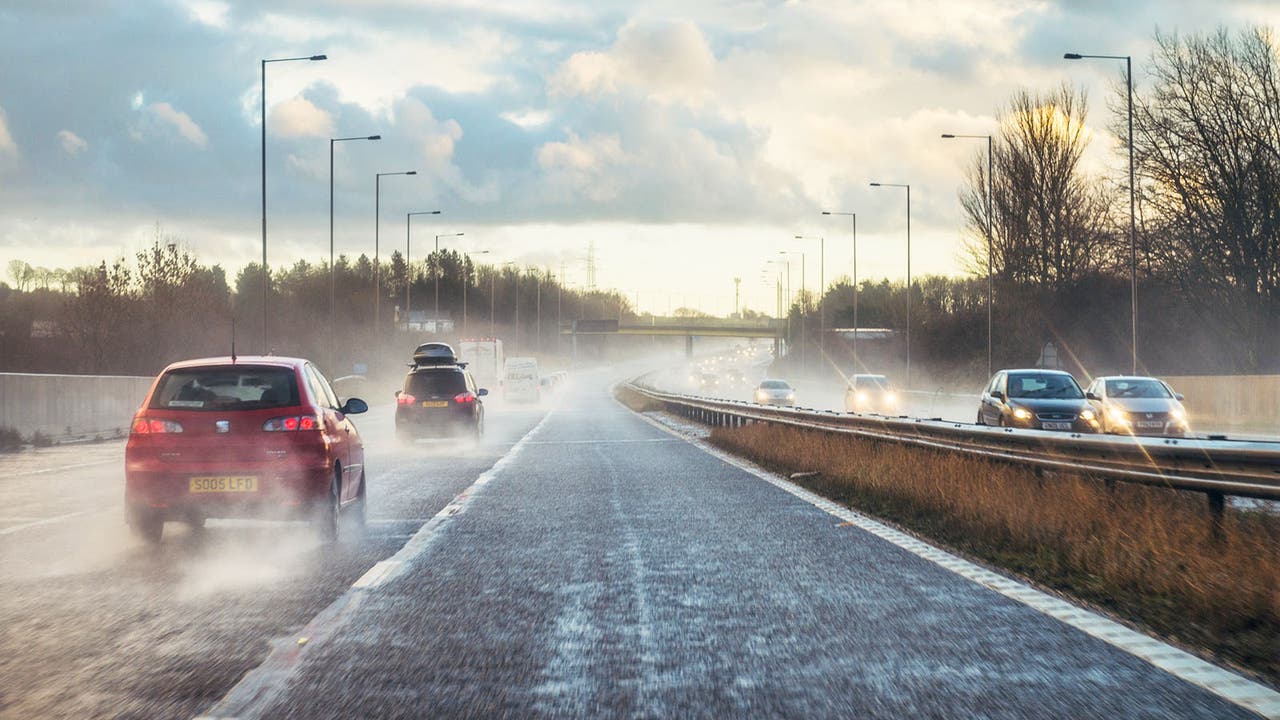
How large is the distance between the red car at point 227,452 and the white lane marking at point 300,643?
941mm

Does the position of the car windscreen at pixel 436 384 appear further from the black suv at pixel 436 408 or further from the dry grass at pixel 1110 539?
the dry grass at pixel 1110 539

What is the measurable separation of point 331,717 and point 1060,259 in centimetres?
5606

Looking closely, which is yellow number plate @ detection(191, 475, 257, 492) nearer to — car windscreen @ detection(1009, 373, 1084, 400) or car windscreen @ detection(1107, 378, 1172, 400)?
car windscreen @ detection(1009, 373, 1084, 400)

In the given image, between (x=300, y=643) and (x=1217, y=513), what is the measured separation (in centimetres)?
616

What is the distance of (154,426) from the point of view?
9.59m


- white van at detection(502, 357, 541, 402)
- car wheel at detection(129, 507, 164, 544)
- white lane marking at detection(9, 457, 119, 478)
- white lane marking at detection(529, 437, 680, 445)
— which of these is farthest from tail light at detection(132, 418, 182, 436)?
white van at detection(502, 357, 541, 402)

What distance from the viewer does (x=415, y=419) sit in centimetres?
2427

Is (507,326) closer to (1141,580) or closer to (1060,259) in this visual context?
(1060,259)

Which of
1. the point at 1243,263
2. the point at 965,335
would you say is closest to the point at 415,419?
the point at 1243,263

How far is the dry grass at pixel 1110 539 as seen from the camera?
6.64 meters

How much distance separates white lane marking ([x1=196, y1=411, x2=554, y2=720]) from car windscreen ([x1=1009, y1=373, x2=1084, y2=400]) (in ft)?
46.6

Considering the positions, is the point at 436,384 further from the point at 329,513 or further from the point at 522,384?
the point at 522,384

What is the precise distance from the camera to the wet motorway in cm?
504

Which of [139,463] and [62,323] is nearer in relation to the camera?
[139,463]
